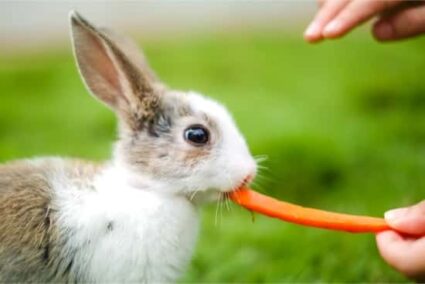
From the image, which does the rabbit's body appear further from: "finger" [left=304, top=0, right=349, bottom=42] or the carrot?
"finger" [left=304, top=0, right=349, bottom=42]

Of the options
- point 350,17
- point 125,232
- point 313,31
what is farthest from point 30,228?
point 350,17

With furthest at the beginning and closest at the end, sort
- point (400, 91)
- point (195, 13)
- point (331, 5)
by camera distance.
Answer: point (195, 13), point (400, 91), point (331, 5)

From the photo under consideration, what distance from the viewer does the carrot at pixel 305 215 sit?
3371 millimetres

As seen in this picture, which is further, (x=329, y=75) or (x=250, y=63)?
(x=250, y=63)

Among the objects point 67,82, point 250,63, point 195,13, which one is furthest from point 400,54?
point 195,13

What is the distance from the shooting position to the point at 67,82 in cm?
736

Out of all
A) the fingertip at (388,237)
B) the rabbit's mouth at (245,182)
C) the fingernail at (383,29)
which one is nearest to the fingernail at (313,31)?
the fingernail at (383,29)

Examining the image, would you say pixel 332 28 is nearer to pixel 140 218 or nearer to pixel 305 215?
pixel 305 215

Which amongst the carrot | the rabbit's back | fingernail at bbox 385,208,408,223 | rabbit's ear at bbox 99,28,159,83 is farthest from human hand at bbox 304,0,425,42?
the rabbit's back

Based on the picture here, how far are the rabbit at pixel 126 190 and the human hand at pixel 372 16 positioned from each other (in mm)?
649

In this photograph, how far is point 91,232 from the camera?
332cm

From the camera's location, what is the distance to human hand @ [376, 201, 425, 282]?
3090mm

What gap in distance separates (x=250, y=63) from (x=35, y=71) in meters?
1.55

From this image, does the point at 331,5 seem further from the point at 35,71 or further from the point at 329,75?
the point at 35,71
